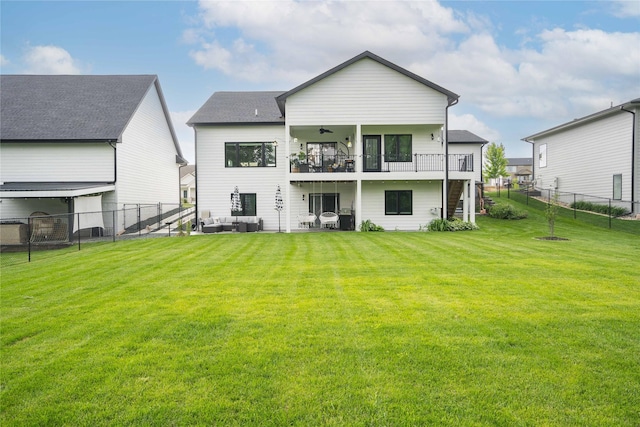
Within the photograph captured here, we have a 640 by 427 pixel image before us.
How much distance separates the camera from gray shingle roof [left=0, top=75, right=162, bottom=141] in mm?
19859

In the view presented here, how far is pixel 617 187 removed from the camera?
21719 millimetres

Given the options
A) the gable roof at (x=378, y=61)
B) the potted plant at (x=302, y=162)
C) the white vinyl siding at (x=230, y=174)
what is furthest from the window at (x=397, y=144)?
the white vinyl siding at (x=230, y=174)

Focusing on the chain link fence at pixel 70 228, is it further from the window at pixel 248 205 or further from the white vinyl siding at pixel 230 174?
the window at pixel 248 205

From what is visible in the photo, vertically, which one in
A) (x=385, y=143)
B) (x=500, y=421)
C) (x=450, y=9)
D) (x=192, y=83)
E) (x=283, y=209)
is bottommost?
(x=500, y=421)

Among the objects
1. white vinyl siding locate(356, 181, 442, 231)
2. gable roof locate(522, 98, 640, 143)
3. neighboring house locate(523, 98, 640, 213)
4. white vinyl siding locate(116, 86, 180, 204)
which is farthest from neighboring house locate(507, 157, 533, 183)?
white vinyl siding locate(116, 86, 180, 204)

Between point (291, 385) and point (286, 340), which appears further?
point (286, 340)

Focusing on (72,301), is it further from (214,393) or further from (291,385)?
(291,385)

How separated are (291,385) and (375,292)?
3583 mm

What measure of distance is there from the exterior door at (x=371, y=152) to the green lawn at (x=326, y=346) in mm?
12637

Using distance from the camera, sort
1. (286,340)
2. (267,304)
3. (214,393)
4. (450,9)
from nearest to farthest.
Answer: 1. (214,393)
2. (286,340)
3. (267,304)
4. (450,9)

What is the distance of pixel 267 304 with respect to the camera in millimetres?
6059

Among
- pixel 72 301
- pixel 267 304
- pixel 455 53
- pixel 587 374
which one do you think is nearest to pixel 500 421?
pixel 587 374

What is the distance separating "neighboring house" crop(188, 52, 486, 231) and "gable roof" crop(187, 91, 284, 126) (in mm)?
68

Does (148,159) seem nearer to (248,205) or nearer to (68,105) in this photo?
(68,105)
